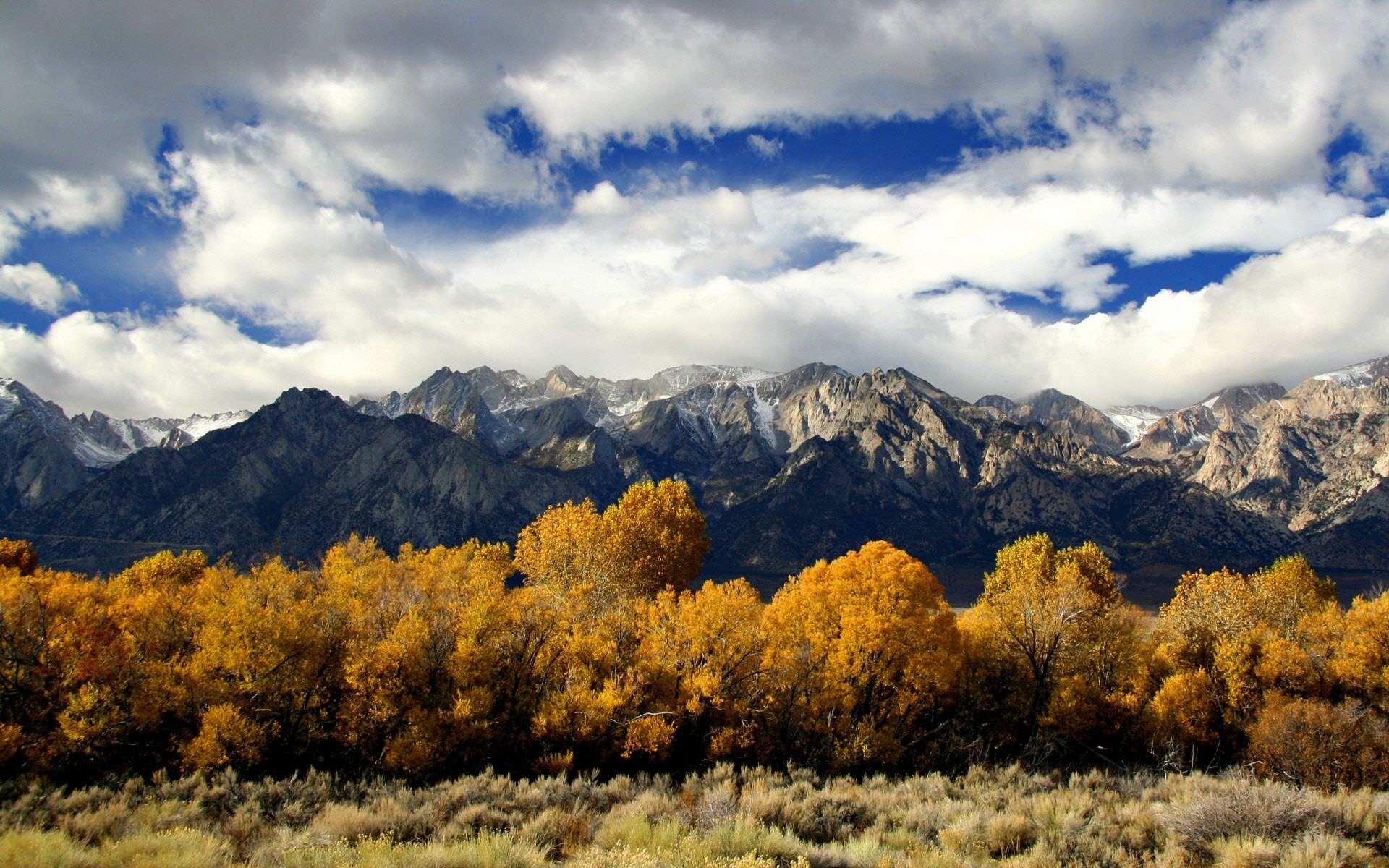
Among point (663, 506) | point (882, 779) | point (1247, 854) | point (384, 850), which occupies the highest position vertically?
point (663, 506)

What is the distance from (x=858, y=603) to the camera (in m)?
44.3

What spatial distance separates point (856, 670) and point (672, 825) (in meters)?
25.0

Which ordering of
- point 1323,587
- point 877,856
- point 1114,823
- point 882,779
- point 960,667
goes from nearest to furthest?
point 877,856 < point 1114,823 < point 882,779 < point 960,667 < point 1323,587

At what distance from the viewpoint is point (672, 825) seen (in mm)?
18828

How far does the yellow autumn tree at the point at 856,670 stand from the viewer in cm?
3909

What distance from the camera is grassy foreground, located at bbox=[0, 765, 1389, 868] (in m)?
15.4

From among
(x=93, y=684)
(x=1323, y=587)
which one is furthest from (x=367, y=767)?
(x=1323, y=587)

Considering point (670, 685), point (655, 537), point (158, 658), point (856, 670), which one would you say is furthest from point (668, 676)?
point (655, 537)

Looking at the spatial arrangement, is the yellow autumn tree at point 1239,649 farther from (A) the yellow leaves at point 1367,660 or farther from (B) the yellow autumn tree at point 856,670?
(B) the yellow autumn tree at point 856,670

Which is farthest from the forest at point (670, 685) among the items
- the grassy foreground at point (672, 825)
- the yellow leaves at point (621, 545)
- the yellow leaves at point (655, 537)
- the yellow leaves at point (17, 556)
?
the yellow leaves at point (17, 556)

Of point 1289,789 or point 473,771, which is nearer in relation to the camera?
point 1289,789

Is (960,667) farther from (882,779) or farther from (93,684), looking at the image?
(93,684)

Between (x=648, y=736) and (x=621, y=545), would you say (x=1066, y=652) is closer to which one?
(x=648, y=736)

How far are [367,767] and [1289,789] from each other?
35986 mm
